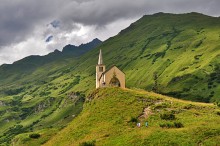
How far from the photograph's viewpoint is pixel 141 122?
249 ft

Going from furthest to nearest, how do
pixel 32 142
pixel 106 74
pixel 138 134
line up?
pixel 106 74 → pixel 32 142 → pixel 138 134

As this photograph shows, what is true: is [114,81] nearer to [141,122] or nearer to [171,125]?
[141,122]

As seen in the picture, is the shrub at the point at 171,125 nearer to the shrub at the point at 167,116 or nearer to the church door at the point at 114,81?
the shrub at the point at 167,116

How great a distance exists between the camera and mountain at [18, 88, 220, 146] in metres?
63.6

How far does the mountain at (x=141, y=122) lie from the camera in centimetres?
6362

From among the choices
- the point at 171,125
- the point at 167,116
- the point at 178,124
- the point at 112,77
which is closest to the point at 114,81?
the point at 112,77

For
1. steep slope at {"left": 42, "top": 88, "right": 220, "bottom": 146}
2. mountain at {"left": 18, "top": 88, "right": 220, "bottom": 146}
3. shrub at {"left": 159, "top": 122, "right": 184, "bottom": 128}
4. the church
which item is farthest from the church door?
shrub at {"left": 159, "top": 122, "right": 184, "bottom": 128}

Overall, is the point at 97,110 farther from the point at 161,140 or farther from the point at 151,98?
the point at 161,140

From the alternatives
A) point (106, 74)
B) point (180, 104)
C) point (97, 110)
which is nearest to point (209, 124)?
point (180, 104)

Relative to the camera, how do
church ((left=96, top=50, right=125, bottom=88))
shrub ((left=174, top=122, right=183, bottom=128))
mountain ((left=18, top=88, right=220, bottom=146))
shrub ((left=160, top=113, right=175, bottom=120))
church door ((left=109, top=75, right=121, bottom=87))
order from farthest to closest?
church door ((left=109, top=75, right=121, bottom=87))
church ((left=96, top=50, right=125, bottom=88))
shrub ((left=160, top=113, right=175, bottom=120))
shrub ((left=174, top=122, right=183, bottom=128))
mountain ((left=18, top=88, right=220, bottom=146))

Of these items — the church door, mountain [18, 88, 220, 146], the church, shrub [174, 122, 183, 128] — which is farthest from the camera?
the church door

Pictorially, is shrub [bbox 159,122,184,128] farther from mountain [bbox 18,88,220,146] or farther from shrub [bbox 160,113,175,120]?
shrub [bbox 160,113,175,120]

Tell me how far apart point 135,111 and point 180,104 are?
42.7 ft

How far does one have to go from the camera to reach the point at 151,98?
90500mm
